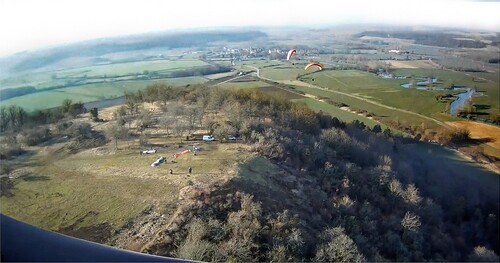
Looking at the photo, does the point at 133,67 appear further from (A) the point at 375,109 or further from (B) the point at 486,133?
(B) the point at 486,133

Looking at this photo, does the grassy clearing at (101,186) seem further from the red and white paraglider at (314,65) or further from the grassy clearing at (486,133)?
the grassy clearing at (486,133)

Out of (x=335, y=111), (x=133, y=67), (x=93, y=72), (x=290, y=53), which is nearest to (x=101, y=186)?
(x=93, y=72)

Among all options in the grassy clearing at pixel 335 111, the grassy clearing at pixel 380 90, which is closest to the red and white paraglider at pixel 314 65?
the grassy clearing at pixel 380 90

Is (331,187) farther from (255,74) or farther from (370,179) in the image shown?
(255,74)

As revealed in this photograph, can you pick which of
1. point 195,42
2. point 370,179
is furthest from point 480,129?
point 195,42

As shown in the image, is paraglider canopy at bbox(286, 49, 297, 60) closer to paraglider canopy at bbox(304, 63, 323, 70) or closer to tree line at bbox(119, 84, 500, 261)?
paraglider canopy at bbox(304, 63, 323, 70)

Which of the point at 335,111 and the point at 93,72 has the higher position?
the point at 93,72

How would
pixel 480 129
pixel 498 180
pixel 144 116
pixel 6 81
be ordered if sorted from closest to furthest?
pixel 6 81 → pixel 480 129 → pixel 498 180 → pixel 144 116

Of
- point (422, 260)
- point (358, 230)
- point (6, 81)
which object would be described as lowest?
point (422, 260)

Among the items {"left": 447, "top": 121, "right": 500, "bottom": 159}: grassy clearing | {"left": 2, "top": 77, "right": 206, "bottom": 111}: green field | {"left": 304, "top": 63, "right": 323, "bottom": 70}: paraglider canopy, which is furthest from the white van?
{"left": 447, "top": 121, "right": 500, "bottom": 159}: grassy clearing
